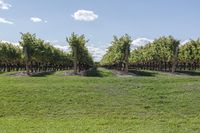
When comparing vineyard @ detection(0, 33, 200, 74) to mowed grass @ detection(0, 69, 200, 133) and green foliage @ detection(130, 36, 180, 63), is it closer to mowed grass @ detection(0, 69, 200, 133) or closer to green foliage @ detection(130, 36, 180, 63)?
green foliage @ detection(130, 36, 180, 63)

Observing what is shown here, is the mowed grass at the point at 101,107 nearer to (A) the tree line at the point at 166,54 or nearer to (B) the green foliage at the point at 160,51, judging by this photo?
(A) the tree line at the point at 166,54

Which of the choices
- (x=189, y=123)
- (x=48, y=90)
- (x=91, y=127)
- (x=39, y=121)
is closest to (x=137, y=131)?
(x=91, y=127)

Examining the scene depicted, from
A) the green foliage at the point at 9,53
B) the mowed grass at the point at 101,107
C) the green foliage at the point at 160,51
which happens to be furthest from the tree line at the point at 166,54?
the mowed grass at the point at 101,107

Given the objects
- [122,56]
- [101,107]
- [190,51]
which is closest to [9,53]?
[122,56]

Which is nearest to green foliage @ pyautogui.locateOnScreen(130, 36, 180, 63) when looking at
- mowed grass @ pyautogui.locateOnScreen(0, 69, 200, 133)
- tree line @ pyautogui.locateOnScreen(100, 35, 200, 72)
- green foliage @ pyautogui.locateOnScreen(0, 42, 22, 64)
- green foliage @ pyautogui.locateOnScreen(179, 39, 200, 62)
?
tree line @ pyautogui.locateOnScreen(100, 35, 200, 72)

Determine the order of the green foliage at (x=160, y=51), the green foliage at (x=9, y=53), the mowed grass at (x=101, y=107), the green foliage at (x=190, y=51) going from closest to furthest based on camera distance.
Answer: the mowed grass at (x=101, y=107) < the green foliage at (x=160, y=51) < the green foliage at (x=190, y=51) < the green foliage at (x=9, y=53)

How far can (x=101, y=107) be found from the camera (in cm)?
2472

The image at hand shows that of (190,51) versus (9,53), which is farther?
(9,53)

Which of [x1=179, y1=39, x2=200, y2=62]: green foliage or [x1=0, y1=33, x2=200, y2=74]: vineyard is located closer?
[x1=0, y1=33, x2=200, y2=74]: vineyard

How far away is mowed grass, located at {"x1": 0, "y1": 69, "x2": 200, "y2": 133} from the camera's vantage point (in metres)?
20.2

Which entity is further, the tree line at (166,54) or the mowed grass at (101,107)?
the tree line at (166,54)

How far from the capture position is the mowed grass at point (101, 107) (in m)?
20.2

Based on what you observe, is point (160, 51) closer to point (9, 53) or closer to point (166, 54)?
point (166, 54)

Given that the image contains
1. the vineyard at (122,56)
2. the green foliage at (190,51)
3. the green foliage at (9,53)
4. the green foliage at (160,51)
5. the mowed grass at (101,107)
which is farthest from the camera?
the green foliage at (9,53)
